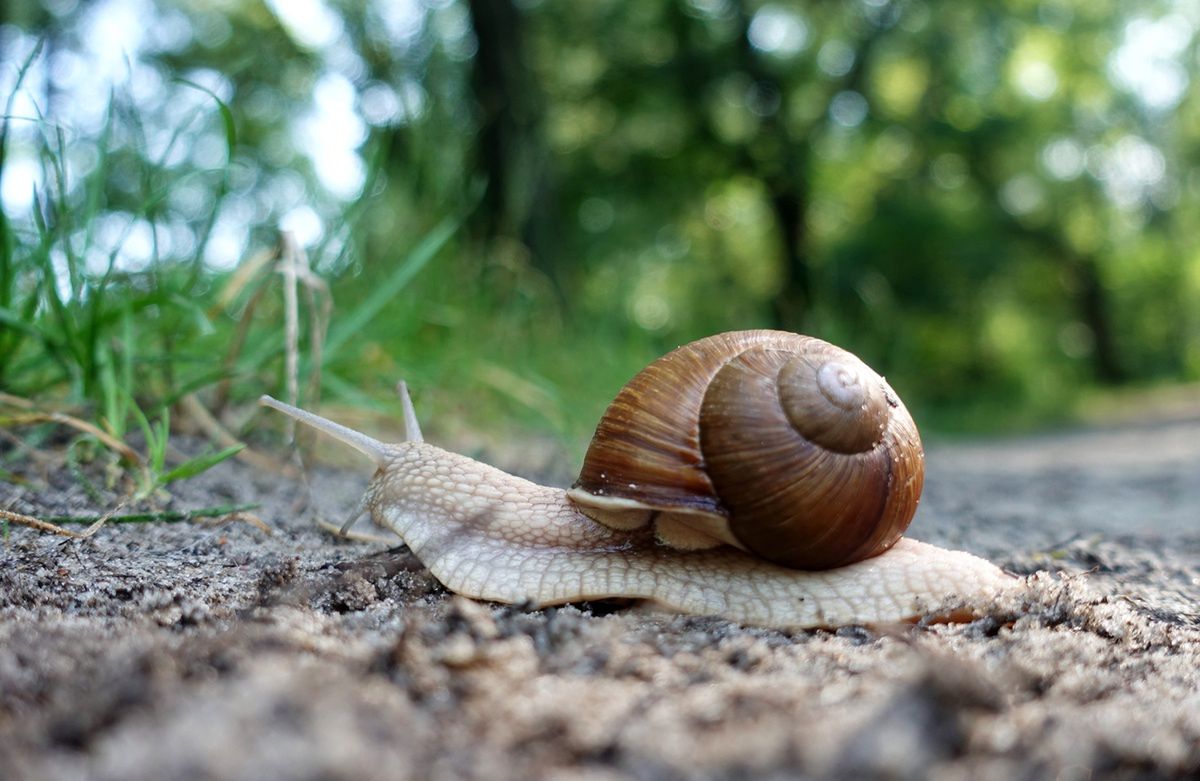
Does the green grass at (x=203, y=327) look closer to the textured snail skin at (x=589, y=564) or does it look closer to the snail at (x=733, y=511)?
the textured snail skin at (x=589, y=564)

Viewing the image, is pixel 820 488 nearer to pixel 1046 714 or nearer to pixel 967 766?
pixel 1046 714

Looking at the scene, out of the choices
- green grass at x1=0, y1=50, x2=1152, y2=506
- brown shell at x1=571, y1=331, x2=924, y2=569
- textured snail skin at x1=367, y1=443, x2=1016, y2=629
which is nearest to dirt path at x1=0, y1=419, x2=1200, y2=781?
textured snail skin at x1=367, y1=443, x2=1016, y2=629

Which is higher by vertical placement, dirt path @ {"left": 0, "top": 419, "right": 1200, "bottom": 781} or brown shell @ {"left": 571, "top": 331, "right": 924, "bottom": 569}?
brown shell @ {"left": 571, "top": 331, "right": 924, "bottom": 569}

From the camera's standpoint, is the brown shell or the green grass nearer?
the brown shell

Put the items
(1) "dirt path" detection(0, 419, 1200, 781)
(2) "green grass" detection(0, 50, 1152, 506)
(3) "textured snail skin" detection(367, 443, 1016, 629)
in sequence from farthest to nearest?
(2) "green grass" detection(0, 50, 1152, 506) < (3) "textured snail skin" detection(367, 443, 1016, 629) < (1) "dirt path" detection(0, 419, 1200, 781)

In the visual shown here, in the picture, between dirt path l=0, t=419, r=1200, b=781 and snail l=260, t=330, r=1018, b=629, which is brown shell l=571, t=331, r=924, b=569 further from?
dirt path l=0, t=419, r=1200, b=781

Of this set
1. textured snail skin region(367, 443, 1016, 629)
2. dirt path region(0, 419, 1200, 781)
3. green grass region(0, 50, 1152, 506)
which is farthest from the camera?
green grass region(0, 50, 1152, 506)
